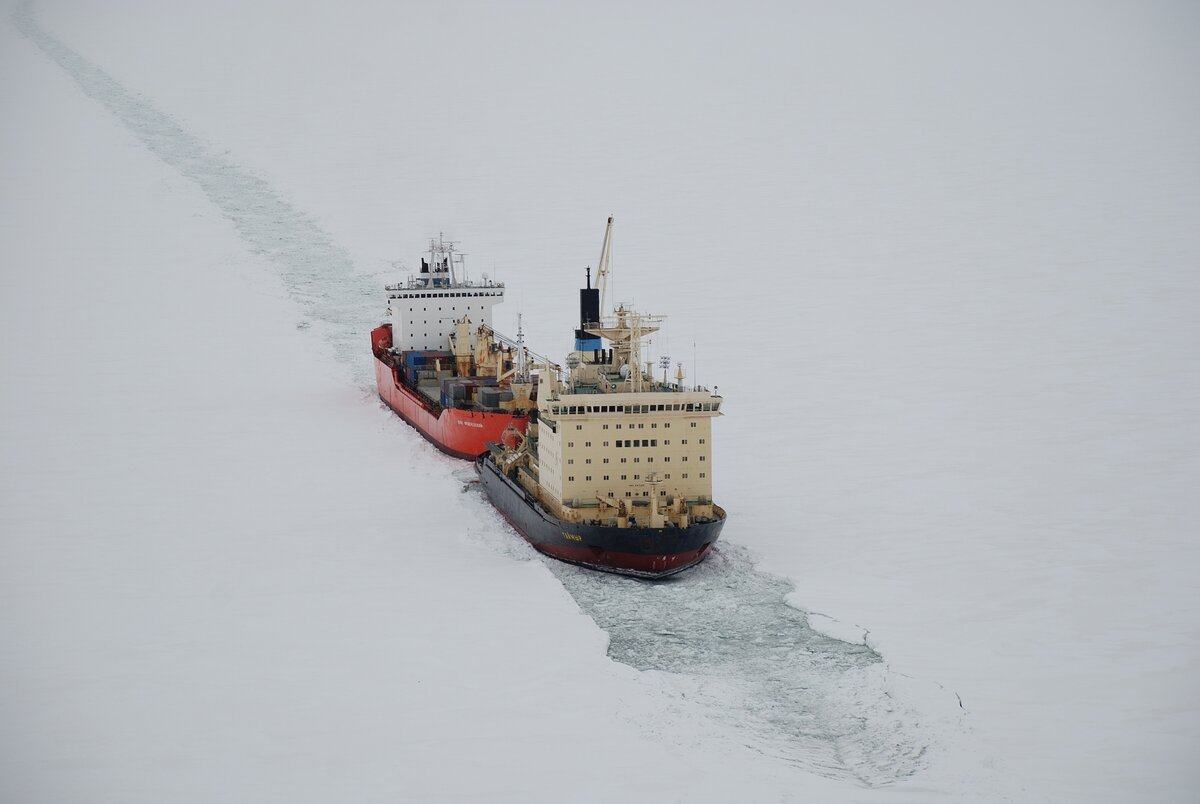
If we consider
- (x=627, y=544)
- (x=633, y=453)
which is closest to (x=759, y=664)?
(x=627, y=544)

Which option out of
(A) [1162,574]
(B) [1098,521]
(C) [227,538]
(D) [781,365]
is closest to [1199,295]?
(D) [781,365]

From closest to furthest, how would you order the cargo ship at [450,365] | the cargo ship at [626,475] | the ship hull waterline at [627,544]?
the ship hull waterline at [627,544] → the cargo ship at [626,475] → the cargo ship at [450,365]

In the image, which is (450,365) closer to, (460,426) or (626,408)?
(460,426)

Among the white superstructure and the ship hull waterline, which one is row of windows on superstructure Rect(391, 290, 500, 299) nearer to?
the white superstructure

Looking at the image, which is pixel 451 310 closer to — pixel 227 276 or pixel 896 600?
pixel 227 276

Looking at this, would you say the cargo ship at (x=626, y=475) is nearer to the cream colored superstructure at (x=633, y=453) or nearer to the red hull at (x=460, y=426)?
the cream colored superstructure at (x=633, y=453)

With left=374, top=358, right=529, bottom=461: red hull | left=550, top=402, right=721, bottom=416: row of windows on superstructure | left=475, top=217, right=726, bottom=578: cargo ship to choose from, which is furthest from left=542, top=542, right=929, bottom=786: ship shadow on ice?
left=374, top=358, right=529, bottom=461: red hull

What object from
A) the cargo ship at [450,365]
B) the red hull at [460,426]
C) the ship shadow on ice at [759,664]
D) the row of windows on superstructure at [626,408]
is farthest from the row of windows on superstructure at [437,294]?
the ship shadow on ice at [759,664]
